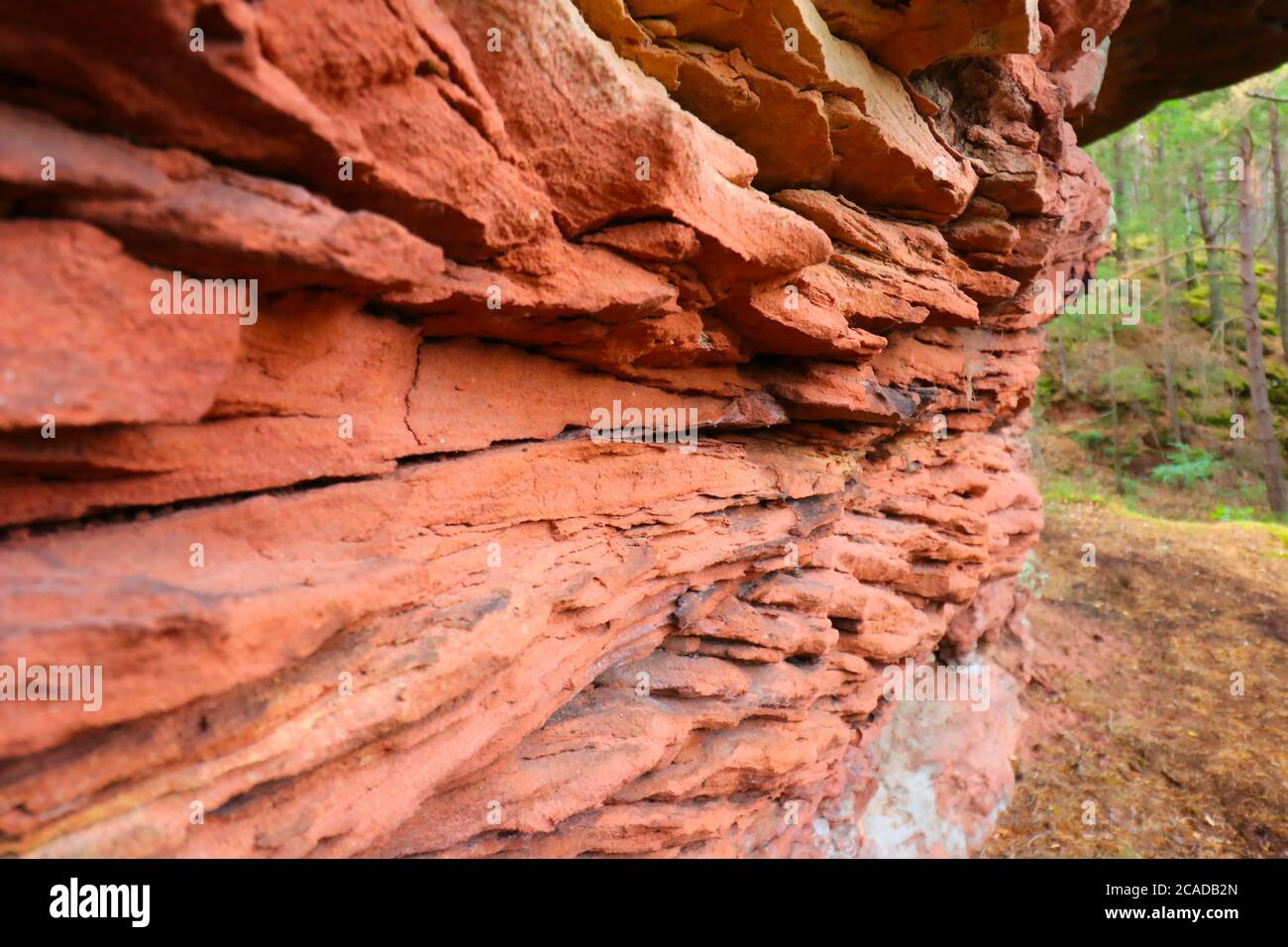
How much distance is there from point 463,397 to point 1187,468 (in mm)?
24073

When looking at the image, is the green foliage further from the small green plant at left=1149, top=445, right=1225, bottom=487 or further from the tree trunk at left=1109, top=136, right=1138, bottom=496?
the small green plant at left=1149, top=445, right=1225, bottom=487

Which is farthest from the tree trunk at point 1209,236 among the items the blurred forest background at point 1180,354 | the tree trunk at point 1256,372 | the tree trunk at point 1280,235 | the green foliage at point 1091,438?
the green foliage at point 1091,438

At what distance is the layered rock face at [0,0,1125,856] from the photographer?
2.19 m

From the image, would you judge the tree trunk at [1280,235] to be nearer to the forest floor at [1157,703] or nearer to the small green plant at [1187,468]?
the small green plant at [1187,468]

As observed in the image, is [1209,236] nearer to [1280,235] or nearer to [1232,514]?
[1280,235]

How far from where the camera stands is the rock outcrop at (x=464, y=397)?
2.19m

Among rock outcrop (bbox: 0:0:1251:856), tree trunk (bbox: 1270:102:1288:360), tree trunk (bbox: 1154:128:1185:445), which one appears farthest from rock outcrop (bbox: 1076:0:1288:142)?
tree trunk (bbox: 1154:128:1185:445)

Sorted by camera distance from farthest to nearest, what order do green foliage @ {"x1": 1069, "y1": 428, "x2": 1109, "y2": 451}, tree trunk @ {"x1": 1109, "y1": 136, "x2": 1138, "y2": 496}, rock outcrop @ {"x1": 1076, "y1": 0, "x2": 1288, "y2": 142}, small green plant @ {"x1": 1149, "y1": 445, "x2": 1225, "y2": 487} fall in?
green foliage @ {"x1": 1069, "y1": 428, "x2": 1109, "y2": 451}
tree trunk @ {"x1": 1109, "y1": 136, "x2": 1138, "y2": 496}
small green plant @ {"x1": 1149, "y1": 445, "x2": 1225, "y2": 487}
rock outcrop @ {"x1": 1076, "y1": 0, "x2": 1288, "y2": 142}

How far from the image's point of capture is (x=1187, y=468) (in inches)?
814

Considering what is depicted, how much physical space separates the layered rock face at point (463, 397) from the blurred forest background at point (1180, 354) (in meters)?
16.0

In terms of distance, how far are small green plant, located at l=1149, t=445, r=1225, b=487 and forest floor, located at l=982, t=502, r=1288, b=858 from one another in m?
7.72

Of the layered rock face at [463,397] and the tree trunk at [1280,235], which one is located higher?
the tree trunk at [1280,235]

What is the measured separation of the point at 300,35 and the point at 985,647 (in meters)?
9.98

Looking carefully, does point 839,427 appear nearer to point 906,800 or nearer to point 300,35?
point 906,800
